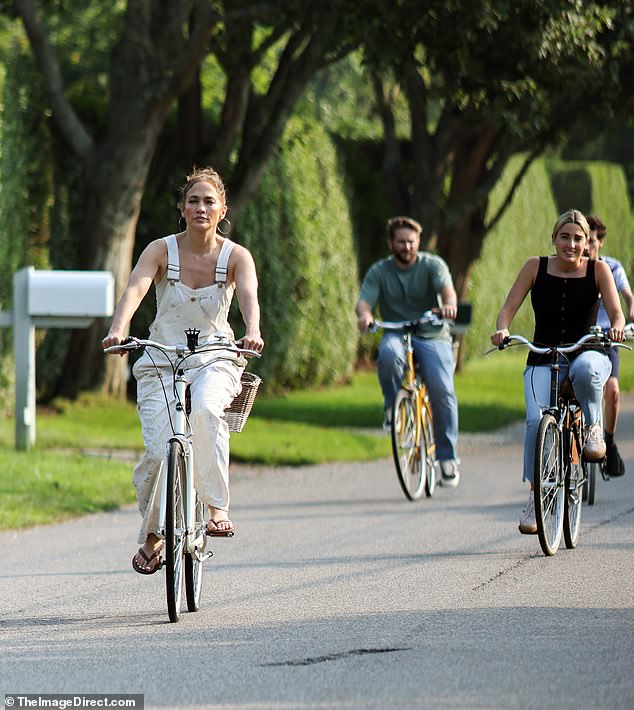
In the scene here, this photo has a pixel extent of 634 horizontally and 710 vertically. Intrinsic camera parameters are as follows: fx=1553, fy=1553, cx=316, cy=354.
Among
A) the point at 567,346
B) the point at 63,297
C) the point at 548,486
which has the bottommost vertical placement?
the point at 548,486

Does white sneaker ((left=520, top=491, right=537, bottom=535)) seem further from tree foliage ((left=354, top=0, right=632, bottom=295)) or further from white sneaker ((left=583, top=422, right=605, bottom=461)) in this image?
tree foliage ((left=354, top=0, right=632, bottom=295))

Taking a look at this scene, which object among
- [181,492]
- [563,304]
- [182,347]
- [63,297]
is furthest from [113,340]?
[63,297]

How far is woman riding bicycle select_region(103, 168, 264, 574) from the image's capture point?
6.79 metres

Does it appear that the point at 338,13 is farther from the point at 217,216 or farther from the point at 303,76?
the point at 217,216

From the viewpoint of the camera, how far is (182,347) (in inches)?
262

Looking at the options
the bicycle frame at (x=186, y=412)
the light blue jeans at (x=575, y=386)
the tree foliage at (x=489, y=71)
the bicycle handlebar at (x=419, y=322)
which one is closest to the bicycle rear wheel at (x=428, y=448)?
the bicycle handlebar at (x=419, y=322)

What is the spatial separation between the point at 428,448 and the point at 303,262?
10.1 m

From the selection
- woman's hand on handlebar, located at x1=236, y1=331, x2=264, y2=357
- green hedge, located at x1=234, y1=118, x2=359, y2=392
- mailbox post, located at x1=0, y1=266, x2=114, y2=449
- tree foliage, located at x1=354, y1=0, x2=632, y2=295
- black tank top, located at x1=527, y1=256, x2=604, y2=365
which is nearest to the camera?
woman's hand on handlebar, located at x1=236, y1=331, x2=264, y2=357

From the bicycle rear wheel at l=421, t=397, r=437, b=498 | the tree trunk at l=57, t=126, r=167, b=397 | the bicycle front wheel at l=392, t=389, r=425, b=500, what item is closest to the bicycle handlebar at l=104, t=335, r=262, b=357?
the bicycle front wheel at l=392, t=389, r=425, b=500

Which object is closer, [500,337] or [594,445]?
[500,337]

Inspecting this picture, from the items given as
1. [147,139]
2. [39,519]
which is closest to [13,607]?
[39,519]

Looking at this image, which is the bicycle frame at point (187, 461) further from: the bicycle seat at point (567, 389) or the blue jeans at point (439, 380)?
the blue jeans at point (439, 380)

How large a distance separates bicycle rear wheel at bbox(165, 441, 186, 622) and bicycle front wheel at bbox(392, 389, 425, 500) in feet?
13.9

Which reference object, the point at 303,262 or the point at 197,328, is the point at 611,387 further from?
the point at 303,262
